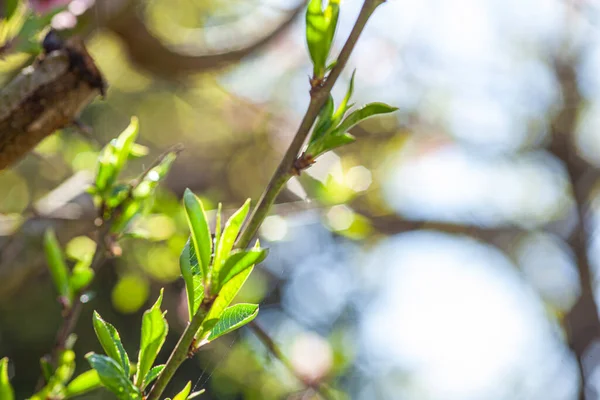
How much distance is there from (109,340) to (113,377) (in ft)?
0.13

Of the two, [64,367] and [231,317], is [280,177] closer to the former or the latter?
[231,317]

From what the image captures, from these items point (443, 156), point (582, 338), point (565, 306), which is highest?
point (443, 156)

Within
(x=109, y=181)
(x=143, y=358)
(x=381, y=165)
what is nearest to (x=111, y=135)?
(x=381, y=165)

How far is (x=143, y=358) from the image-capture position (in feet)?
1.09

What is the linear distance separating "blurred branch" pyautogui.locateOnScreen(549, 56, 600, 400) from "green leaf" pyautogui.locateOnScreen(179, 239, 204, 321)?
105 centimetres

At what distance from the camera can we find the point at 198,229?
317 mm

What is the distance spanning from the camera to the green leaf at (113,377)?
0.28m

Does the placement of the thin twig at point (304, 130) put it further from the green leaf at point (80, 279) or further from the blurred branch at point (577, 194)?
the blurred branch at point (577, 194)

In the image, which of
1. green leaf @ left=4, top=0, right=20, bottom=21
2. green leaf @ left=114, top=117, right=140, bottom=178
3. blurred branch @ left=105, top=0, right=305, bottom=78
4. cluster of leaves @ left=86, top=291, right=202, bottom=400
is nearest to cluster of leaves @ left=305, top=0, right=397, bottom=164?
cluster of leaves @ left=86, top=291, right=202, bottom=400

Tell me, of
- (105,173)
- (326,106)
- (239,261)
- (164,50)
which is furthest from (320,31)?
(164,50)

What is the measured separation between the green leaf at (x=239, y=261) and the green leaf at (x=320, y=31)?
122 mm

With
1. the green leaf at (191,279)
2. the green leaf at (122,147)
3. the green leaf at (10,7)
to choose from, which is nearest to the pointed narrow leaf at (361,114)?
the green leaf at (191,279)

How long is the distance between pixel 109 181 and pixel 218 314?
0.90 feet

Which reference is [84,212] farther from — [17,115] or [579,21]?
[579,21]
